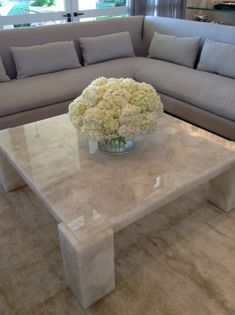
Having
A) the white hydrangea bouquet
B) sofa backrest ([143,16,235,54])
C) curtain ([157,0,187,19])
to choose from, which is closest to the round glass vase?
the white hydrangea bouquet

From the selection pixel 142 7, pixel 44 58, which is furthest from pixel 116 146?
pixel 142 7

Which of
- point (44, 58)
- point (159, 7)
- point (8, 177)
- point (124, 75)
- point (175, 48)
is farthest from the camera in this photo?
point (159, 7)

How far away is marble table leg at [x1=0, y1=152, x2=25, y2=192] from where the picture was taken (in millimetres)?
1917

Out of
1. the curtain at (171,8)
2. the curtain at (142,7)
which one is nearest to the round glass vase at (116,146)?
the curtain at (142,7)

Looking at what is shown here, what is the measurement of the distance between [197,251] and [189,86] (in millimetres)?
1596

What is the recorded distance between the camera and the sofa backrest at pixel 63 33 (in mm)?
2881

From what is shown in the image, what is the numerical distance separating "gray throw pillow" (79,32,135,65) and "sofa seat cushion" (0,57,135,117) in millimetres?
121

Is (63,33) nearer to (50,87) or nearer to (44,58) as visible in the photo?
(44,58)

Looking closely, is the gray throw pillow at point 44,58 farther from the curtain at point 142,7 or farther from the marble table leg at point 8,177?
the curtain at point 142,7

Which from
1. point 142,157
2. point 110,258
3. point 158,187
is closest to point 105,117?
point 142,157

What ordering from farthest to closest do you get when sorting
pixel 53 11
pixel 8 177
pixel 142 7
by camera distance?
pixel 142 7 → pixel 53 11 → pixel 8 177

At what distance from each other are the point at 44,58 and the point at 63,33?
1.51 feet

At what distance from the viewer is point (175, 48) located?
3.15 m

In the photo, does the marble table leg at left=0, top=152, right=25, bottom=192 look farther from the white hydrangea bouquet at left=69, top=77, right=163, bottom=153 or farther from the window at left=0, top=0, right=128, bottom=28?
the window at left=0, top=0, right=128, bottom=28
